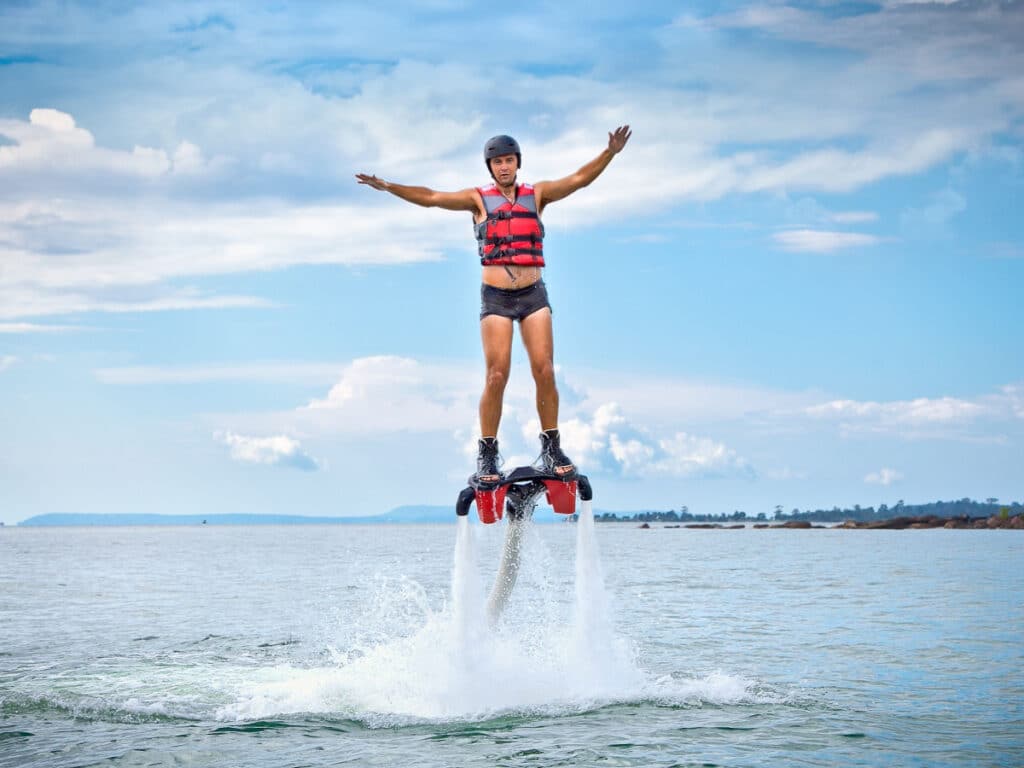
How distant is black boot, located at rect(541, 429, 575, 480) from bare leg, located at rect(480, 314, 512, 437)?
2.26ft

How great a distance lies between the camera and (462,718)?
14656mm

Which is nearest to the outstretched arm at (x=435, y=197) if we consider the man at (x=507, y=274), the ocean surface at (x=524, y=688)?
the man at (x=507, y=274)

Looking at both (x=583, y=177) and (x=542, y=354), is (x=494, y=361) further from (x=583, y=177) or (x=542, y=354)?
(x=583, y=177)

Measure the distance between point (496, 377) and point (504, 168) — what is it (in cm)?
252

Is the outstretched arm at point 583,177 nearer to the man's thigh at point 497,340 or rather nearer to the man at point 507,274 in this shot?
the man at point 507,274

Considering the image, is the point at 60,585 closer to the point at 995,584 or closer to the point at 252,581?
the point at 252,581

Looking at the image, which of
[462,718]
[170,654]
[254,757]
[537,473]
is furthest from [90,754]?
[170,654]

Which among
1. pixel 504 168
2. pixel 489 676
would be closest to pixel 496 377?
pixel 504 168

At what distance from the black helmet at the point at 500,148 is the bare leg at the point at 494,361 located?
1838mm

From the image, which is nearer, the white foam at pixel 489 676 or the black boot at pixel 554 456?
the black boot at pixel 554 456

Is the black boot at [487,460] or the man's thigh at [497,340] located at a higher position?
the man's thigh at [497,340]

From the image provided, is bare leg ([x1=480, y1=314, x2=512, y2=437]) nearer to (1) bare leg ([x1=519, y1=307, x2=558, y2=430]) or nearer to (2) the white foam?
(1) bare leg ([x1=519, y1=307, x2=558, y2=430])

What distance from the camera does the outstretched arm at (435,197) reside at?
500 inches

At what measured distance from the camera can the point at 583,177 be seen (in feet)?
42.8
